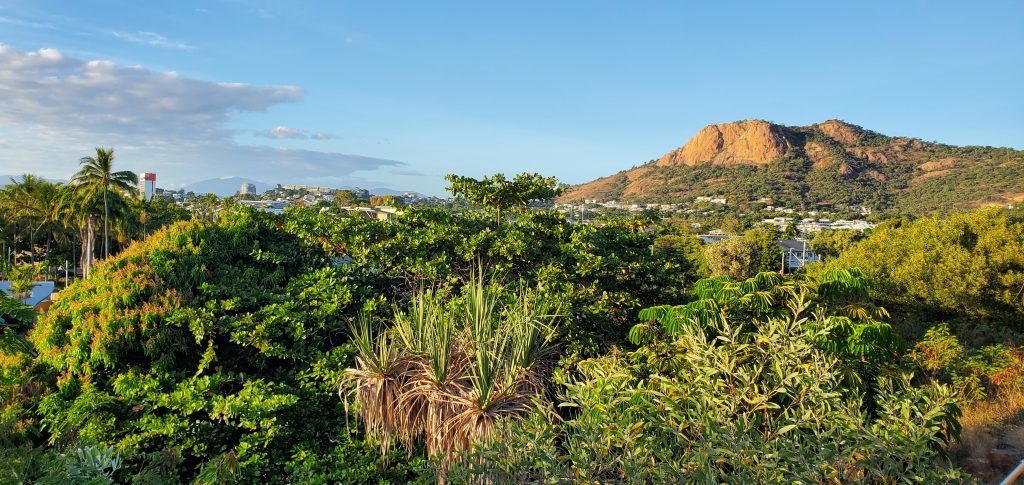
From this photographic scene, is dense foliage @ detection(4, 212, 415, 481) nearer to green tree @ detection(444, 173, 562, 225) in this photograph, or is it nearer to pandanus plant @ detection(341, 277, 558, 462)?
pandanus plant @ detection(341, 277, 558, 462)

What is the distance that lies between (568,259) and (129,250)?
5223 millimetres

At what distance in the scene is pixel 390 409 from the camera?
14.6ft

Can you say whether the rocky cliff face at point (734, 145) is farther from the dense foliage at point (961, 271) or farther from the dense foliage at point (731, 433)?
the dense foliage at point (731, 433)

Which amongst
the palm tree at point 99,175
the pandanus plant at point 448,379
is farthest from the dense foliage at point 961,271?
the palm tree at point 99,175

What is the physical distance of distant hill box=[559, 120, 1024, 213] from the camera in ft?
256

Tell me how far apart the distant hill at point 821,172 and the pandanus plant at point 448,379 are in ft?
254

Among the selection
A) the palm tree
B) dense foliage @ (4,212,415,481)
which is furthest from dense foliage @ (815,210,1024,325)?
the palm tree

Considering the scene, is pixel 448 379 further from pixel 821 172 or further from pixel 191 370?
pixel 821 172

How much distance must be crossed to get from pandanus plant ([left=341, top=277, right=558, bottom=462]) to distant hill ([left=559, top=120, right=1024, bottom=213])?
254ft

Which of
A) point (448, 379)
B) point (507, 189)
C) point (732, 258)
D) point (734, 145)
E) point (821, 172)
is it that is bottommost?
point (732, 258)

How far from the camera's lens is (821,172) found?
103 m

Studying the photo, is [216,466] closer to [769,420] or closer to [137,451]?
[137,451]

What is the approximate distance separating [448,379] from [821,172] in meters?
113

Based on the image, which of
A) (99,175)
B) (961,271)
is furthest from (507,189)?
(99,175)
